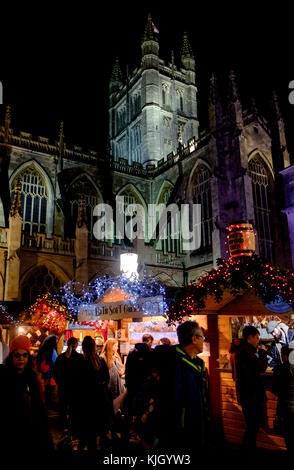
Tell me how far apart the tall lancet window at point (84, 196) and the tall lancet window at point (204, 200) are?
23.5ft

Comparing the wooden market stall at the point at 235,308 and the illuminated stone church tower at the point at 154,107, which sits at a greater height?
the illuminated stone church tower at the point at 154,107

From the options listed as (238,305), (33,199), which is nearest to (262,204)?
(33,199)

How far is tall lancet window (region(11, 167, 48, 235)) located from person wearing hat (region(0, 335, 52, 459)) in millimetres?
19956

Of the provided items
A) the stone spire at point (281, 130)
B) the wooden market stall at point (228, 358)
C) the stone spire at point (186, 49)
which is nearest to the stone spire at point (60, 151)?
the stone spire at point (281, 130)

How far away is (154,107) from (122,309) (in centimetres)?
2706

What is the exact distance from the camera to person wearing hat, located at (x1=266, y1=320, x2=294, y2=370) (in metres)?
5.94

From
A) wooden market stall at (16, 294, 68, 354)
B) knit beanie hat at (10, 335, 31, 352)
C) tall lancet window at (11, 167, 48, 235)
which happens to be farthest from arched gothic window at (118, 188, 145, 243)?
knit beanie hat at (10, 335, 31, 352)

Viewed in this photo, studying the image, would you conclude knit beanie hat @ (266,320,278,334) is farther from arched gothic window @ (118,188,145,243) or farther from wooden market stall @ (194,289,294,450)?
arched gothic window @ (118,188,145,243)

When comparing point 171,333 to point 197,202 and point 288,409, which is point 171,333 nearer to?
point 288,409

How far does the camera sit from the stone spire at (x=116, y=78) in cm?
3885

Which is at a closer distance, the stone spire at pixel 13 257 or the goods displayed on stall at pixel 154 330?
the goods displayed on stall at pixel 154 330

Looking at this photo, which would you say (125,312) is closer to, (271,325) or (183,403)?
(271,325)

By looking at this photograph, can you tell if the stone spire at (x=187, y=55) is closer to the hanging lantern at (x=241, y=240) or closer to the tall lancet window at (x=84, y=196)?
the tall lancet window at (x=84, y=196)
